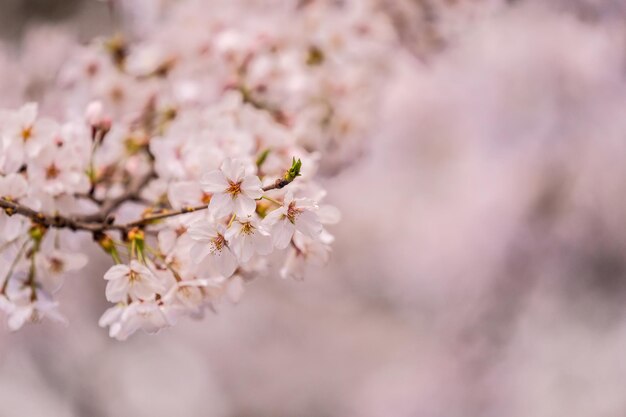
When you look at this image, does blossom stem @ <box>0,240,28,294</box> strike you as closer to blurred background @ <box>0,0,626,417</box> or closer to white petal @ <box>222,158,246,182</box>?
white petal @ <box>222,158,246,182</box>

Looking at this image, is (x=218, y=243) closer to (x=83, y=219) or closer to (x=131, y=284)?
(x=131, y=284)

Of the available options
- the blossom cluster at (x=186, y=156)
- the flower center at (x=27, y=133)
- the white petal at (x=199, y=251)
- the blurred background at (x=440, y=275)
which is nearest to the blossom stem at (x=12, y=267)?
the blossom cluster at (x=186, y=156)

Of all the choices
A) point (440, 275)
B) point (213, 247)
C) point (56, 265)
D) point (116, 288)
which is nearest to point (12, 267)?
point (56, 265)

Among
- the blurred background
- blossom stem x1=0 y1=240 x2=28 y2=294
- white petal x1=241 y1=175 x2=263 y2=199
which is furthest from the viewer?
the blurred background

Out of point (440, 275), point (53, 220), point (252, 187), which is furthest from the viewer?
point (440, 275)

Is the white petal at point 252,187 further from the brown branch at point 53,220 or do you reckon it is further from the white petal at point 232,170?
the brown branch at point 53,220

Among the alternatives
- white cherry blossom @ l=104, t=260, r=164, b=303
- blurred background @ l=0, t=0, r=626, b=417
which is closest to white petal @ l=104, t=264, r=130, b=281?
white cherry blossom @ l=104, t=260, r=164, b=303

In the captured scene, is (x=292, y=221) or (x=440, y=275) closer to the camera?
(x=292, y=221)
